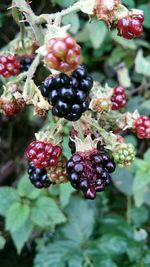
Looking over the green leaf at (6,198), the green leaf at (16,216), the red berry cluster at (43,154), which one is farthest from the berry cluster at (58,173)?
the green leaf at (6,198)

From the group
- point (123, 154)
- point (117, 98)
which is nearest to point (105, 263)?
point (117, 98)

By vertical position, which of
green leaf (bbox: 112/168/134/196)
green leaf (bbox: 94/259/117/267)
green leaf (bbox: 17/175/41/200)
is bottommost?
green leaf (bbox: 94/259/117/267)

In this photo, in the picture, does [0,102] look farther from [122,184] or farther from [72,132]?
[122,184]

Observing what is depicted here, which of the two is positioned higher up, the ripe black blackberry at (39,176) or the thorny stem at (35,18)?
the thorny stem at (35,18)

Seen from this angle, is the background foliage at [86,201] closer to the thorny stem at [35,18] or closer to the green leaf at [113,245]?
the green leaf at [113,245]

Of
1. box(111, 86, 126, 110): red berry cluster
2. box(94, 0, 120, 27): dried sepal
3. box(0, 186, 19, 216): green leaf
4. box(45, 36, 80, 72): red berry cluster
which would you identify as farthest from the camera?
box(0, 186, 19, 216): green leaf

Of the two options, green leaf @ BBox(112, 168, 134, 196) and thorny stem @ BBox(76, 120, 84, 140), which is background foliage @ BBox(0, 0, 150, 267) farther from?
thorny stem @ BBox(76, 120, 84, 140)

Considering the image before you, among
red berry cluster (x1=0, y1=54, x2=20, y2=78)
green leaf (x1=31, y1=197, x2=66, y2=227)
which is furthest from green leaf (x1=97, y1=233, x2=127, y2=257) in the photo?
red berry cluster (x1=0, y1=54, x2=20, y2=78)

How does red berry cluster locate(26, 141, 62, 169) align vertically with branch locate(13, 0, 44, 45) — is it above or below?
below
